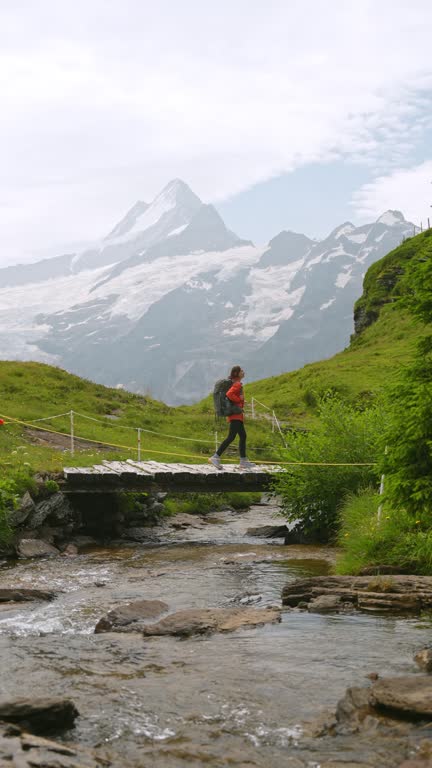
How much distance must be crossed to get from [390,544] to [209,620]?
5289 millimetres

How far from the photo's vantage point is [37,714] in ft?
28.4

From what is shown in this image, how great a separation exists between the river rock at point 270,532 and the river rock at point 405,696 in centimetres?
1787

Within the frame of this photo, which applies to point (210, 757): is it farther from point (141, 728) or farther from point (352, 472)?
point (352, 472)

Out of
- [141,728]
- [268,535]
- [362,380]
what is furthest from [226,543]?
[362,380]

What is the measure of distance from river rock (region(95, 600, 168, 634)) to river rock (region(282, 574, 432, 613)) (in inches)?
105

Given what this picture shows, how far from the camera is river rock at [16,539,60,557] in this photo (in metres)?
22.7

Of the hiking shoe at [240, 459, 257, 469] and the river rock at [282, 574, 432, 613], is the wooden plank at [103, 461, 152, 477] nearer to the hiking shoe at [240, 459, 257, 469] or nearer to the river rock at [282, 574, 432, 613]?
the hiking shoe at [240, 459, 257, 469]

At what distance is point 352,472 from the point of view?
23.7 meters

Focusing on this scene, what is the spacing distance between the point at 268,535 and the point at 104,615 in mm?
13531

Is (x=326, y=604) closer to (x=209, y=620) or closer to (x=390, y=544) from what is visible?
(x=209, y=620)

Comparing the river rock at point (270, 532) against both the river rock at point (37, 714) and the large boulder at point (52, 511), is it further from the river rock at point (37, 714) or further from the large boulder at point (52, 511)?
the river rock at point (37, 714)

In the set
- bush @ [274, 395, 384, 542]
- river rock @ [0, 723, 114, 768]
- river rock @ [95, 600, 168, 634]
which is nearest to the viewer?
river rock @ [0, 723, 114, 768]

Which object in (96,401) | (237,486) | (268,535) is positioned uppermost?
(96,401)

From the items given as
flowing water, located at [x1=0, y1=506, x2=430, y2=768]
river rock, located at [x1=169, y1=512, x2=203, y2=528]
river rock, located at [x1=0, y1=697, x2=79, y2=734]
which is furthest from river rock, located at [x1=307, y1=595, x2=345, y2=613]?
river rock, located at [x1=169, y1=512, x2=203, y2=528]
